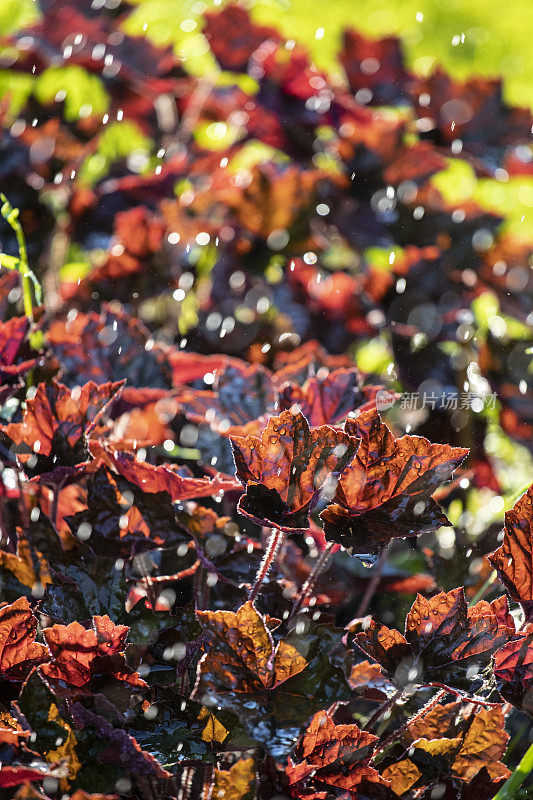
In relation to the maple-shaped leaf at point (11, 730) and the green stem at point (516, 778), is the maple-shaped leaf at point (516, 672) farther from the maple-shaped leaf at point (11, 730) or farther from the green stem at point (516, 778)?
the maple-shaped leaf at point (11, 730)

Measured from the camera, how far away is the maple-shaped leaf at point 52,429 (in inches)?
27.2

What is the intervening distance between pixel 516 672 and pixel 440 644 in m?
0.06

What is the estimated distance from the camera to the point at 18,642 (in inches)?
24.2

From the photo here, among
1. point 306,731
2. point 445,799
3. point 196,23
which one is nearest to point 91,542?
point 306,731

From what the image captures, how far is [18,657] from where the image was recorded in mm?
621

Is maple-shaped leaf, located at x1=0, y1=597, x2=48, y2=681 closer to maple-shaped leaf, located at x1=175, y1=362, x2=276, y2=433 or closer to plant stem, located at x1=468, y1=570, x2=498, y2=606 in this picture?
maple-shaped leaf, located at x1=175, y1=362, x2=276, y2=433

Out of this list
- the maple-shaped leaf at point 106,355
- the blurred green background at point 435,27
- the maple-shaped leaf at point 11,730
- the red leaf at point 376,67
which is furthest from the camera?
the blurred green background at point 435,27

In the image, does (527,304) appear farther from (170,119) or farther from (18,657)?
(18,657)

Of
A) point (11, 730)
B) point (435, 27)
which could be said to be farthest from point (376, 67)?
point (435, 27)

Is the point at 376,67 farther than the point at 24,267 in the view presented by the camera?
Yes

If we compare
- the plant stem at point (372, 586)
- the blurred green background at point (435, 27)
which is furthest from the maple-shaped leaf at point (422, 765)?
the blurred green background at point (435, 27)

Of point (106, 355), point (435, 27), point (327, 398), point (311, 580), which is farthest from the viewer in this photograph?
point (435, 27)

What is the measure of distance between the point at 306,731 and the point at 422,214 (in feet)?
Answer: 4.18

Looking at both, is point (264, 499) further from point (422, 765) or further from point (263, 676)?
point (422, 765)
